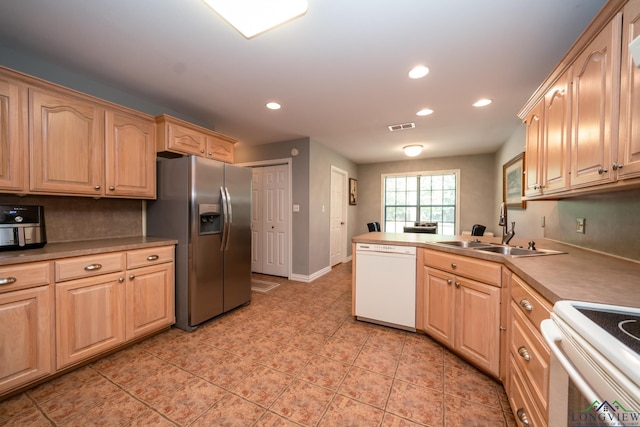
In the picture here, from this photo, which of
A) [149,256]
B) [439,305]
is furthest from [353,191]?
[149,256]

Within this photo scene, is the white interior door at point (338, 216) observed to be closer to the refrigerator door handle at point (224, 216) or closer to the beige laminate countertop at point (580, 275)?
the refrigerator door handle at point (224, 216)

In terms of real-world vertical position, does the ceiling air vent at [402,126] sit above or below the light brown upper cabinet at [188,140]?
above

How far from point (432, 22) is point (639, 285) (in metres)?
1.71

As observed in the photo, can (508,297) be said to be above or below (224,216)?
below

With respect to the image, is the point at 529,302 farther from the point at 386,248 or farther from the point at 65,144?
the point at 65,144

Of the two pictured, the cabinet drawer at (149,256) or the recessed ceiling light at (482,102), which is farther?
the recessed ceiling light at (482,102)

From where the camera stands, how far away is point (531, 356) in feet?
3.65

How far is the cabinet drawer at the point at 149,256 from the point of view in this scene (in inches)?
80.9

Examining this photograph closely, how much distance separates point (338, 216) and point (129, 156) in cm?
377

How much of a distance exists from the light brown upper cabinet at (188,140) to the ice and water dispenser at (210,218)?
0.70 metres

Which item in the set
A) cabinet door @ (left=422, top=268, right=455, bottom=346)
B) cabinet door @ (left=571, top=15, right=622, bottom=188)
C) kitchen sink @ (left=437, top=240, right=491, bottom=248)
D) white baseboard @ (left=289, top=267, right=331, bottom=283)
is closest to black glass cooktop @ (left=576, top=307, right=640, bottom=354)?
cabinet door @ (left=571, top=15, right=622, bottom=188)

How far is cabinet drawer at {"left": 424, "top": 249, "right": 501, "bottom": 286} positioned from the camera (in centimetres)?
165

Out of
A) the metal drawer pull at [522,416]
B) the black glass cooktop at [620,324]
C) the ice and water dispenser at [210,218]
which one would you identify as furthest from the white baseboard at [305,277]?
the black glass cooktop at [620,324]

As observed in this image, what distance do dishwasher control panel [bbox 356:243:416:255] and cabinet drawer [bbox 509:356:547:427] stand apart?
1.05 metres
